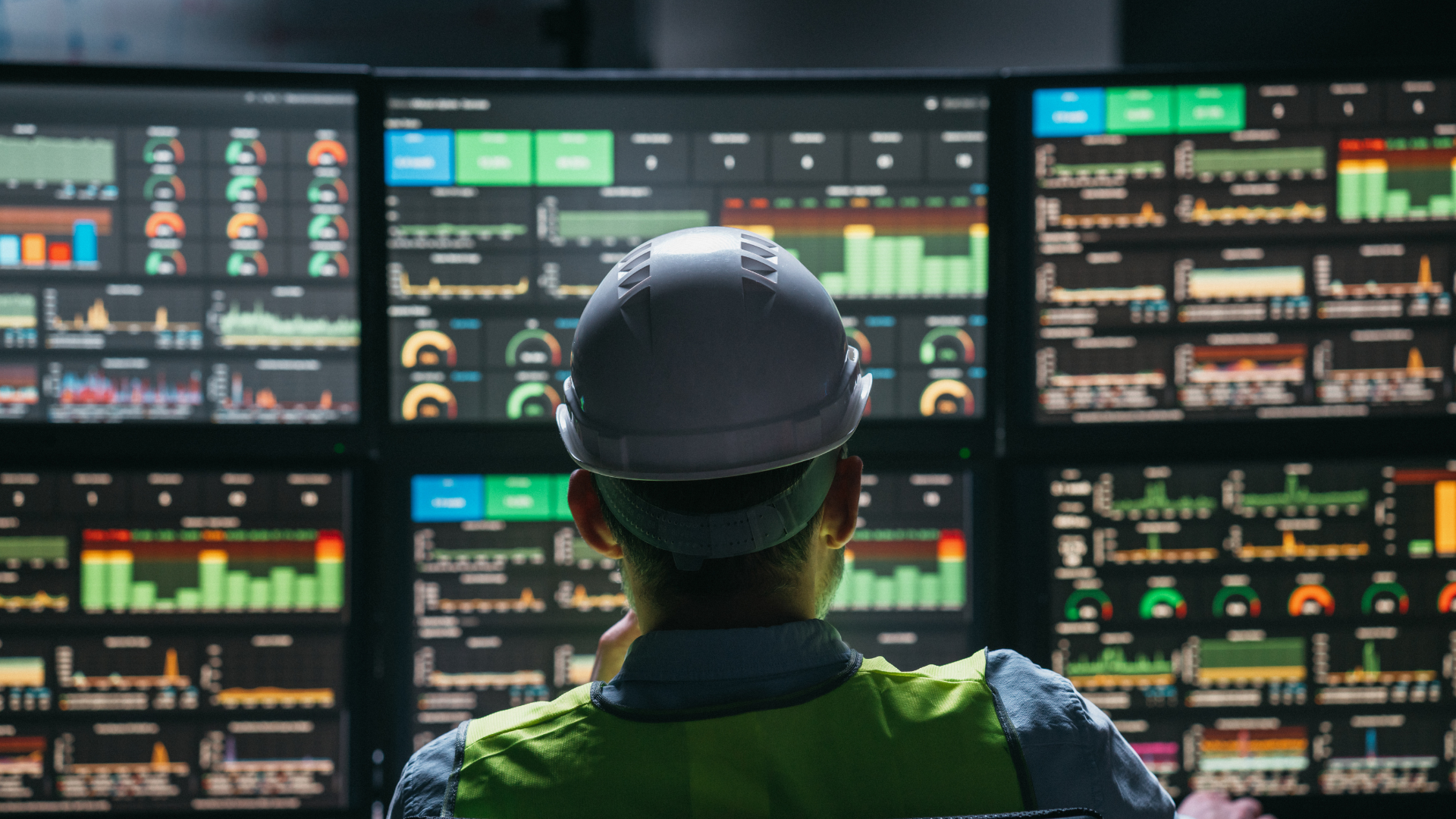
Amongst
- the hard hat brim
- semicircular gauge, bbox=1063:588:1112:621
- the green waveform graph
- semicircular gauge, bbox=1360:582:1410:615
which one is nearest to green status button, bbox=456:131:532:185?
the green waveform graph

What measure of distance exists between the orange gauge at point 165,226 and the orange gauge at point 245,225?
8 cm

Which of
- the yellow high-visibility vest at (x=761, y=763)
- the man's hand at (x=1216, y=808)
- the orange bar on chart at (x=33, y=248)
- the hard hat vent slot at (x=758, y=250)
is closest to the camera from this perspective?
the yellow high-visibility vest at (x=761, y=763)

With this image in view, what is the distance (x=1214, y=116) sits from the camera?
1.64 meters

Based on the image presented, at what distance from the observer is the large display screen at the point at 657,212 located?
164 cm

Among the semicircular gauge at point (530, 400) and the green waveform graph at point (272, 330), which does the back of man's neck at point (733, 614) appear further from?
Answer: the green waveform graph at point (272, 330)

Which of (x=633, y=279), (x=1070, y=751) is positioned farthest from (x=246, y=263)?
(x=1070, y=751)

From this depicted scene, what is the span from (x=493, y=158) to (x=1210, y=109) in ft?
4.07

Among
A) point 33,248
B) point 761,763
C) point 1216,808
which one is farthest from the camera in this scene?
point 33,248

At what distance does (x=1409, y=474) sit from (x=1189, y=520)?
395 mm

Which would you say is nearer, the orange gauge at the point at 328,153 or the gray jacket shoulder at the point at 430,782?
the gray jacket shoulder at the point at 430,782

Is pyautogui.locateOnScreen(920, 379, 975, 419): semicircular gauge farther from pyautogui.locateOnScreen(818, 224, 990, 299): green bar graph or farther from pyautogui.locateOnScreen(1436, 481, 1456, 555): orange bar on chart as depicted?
pyautogui.locateOnScreen(1436, 481, 1456, 555): orange bar on chart

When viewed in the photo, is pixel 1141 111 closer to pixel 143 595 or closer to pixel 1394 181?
pixel 1394 181

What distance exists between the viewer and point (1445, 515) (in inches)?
66.0

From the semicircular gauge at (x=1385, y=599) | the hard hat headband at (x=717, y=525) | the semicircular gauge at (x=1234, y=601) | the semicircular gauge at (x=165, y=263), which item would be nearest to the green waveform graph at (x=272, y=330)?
the semicircular gauge at (x=165, y=263)
